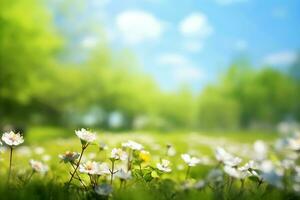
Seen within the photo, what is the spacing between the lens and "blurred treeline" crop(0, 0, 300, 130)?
55.1ft

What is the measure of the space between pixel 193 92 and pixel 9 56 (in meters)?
28.5

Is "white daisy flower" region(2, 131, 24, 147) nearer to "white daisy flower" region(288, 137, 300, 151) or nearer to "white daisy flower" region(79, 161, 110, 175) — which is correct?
"white daisy flower" region(79, 161, 110, 175)

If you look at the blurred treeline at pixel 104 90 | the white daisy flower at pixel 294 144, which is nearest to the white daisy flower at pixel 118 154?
the white daisy flower at pixel 294 144

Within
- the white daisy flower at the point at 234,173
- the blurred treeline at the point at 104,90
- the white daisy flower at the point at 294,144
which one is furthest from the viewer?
the blurred treeline at the point at 104,90

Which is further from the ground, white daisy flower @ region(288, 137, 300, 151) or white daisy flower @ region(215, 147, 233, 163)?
white daisy flower @ region(288, 137, 300, 151)

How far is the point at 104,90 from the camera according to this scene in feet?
97.2

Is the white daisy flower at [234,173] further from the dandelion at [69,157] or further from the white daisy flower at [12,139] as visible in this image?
the white daisy flower at [12,139]

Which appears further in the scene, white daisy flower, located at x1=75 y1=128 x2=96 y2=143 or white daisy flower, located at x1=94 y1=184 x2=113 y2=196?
white daisy flower, located at x1=75 y1=128 x2=96 y2=143

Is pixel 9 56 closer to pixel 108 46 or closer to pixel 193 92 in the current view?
pixel 108 46

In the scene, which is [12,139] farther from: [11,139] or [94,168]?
[94,168]

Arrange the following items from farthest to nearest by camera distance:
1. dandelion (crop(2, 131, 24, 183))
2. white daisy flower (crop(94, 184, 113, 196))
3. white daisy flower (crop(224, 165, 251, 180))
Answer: dandelion (crop(2, 131, 24, 183)), white daisy flower (crop(224, 165, 251, 180)), white daisy flower (crop(94, 184, 113, 196))

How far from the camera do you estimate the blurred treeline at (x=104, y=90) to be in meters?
16.8

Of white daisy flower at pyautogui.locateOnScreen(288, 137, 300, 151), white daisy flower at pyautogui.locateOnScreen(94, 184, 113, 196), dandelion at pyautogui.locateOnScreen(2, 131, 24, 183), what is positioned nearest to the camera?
white daisy flower at pyautogui.locateOnScreen(94, 184, 113, 196)

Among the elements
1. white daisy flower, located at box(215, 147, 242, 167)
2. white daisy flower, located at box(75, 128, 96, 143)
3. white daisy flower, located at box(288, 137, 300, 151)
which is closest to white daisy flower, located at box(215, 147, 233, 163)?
white daisy flower, located at box(215, 147, 242, 167)
